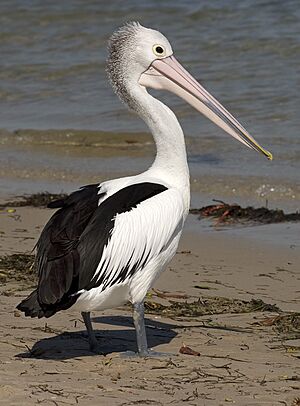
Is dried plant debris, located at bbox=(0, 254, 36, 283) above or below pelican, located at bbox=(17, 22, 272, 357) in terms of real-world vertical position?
below

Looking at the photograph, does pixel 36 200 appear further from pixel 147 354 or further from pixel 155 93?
pixel 155 93

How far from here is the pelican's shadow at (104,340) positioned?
4.91 meters

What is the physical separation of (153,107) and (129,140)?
5.87 m

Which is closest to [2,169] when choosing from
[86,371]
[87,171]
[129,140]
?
[87,171]

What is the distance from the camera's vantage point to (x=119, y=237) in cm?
479

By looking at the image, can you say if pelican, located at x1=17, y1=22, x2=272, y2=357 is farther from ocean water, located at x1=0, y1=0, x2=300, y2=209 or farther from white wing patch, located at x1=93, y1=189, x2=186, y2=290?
ocean water, located at x1=0, y1=0, x2=300, y2=209

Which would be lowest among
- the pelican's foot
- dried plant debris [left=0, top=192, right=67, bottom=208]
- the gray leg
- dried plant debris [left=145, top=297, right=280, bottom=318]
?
dried plant debris [left=0, top=192, right=67, bottom=208]

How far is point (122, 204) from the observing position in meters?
4.84

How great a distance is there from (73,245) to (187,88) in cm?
130

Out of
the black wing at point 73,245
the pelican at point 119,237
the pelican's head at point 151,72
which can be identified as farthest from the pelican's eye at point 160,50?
the black wing at point 73,245

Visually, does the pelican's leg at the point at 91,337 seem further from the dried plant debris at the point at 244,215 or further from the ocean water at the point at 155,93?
the ocean water at the point at 155,93

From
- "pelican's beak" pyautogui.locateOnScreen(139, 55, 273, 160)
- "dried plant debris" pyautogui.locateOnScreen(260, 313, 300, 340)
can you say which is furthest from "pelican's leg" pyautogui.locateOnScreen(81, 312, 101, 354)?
"pelican's beak" pyautogui.locateOnScreen(139, 55, 273, 160)

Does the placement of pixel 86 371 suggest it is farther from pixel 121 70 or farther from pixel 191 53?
pixel 191 53

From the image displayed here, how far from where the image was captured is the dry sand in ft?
13.8
